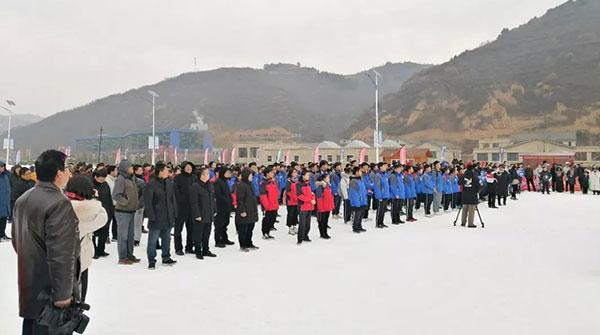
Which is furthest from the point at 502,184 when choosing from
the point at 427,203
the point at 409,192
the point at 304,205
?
the point at 304,205

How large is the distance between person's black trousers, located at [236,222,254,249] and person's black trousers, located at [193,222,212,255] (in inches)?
29.7

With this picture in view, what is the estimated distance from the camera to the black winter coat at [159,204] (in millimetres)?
7812

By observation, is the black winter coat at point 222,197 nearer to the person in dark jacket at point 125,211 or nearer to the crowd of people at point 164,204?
the crowd of people at point 164,204

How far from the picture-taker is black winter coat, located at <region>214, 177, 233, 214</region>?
998 cm

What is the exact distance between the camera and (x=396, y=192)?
14.0m

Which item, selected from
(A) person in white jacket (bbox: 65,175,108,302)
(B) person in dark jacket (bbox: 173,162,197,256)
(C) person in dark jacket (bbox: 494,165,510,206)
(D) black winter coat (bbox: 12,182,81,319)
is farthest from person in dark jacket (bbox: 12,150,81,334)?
(C) person in dark jacket (bbox: 494,165,510,206)

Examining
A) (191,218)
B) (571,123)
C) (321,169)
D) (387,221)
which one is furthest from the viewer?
(571,123)

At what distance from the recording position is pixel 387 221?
14.5 meters

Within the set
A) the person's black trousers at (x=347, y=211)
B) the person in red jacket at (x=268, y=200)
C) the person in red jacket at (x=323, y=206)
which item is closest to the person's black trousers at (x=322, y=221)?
the person in red jacket at (x=323, y=206)

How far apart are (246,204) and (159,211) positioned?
216cm

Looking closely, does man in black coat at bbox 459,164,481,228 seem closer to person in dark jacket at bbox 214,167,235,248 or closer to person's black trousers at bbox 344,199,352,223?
person's black trousers at bbox 344,199,352,223

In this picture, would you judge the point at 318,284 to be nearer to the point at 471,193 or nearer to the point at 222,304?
the point at 222,304

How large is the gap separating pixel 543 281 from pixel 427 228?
19.5 feet

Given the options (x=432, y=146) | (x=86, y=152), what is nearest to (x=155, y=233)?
(x=432, y=146)
